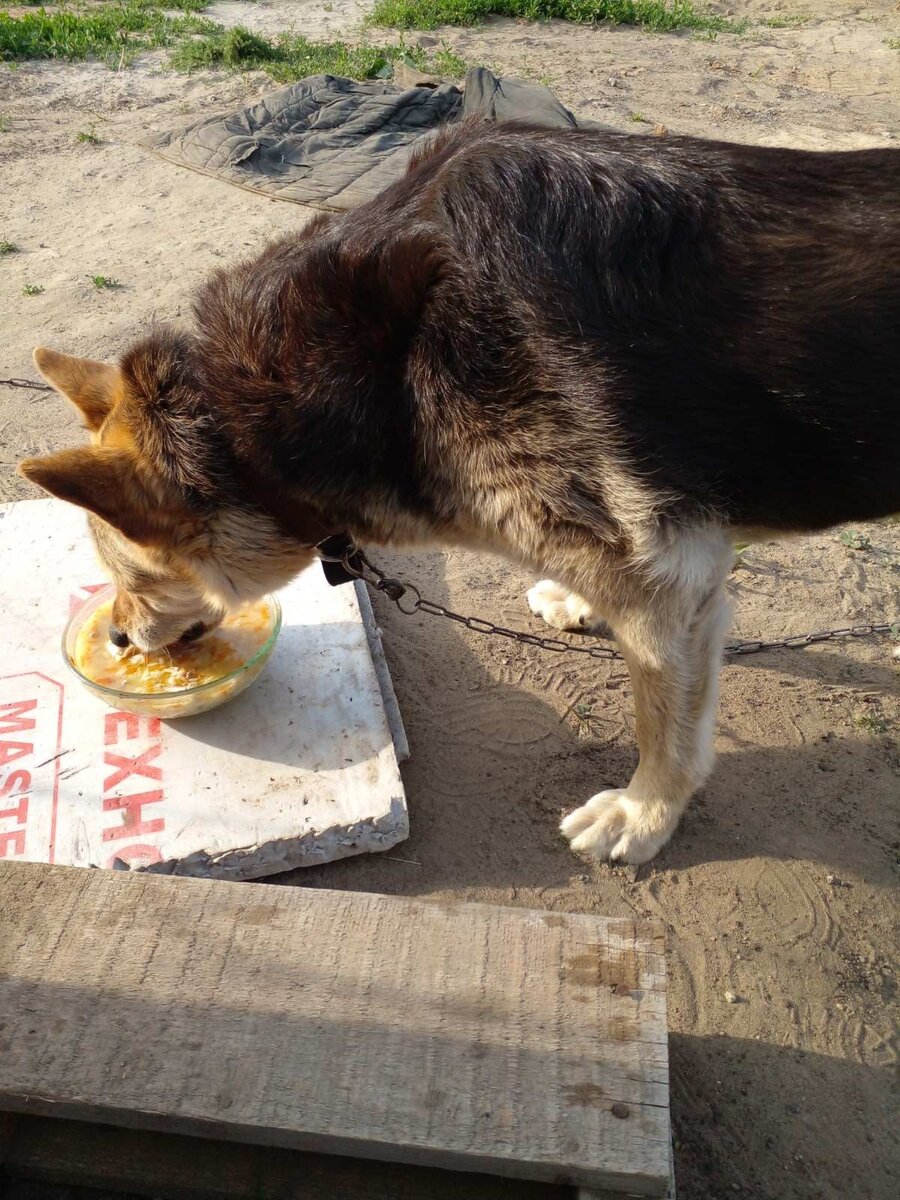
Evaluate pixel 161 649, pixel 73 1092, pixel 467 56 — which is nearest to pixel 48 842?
pixel 161 649

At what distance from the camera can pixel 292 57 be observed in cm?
1017

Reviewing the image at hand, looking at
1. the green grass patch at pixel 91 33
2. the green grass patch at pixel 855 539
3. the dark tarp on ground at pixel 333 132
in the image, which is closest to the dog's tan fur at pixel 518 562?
the green grass patch at pixel 855 539

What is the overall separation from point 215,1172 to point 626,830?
164 cm

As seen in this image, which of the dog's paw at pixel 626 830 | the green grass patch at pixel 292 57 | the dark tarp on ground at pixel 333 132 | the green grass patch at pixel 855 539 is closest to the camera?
the dog's paw at pixel 626 830

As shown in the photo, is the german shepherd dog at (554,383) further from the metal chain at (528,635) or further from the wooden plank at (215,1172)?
the wooden plank at (215,1172)

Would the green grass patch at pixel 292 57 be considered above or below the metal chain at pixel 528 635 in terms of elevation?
above

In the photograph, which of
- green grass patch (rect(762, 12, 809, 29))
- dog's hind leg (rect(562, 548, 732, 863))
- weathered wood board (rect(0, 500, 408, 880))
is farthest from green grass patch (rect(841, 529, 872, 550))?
green grass patch (rect(762, 12, 809, 29))

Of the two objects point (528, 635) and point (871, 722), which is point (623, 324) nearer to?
point (528, 635)

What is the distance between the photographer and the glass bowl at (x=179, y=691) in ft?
10.6

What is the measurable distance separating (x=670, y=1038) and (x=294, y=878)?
1.31m

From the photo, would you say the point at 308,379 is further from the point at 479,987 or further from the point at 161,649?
the point at 479,987

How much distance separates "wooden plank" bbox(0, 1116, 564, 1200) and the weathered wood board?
2.91 ft

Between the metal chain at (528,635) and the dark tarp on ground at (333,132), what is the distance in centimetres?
458

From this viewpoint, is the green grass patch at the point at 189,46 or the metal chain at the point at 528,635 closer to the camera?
the metal chain at the point at 528,635
